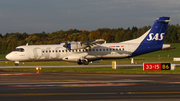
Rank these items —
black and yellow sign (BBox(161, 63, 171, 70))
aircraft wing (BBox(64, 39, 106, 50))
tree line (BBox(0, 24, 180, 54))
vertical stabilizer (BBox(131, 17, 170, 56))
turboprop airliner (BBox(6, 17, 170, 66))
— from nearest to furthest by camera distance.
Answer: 1. black and yellow sign (BBox(161, 63, 171, 70))
2. aircraft wing (BBox(64, 39, 106, 50))
3. turboprop airliner (BBox(6, 17, 170, 66))
4. vertical stabilizer (BBox(131, 17, 170, 56))
5. tree line (BBox(0, 24, 180, 54))

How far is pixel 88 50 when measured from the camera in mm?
42562

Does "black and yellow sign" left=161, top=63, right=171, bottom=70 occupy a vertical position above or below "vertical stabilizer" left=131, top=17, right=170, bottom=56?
below

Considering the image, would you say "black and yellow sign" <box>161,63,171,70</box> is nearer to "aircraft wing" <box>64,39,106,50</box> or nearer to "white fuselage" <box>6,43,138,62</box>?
"white fuselage" <box>6,43,138,62</box>

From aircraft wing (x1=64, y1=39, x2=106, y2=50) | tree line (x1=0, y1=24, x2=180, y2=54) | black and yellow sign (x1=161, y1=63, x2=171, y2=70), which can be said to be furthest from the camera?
tree line (x1=0, y1=24, x2=180, y2=54)

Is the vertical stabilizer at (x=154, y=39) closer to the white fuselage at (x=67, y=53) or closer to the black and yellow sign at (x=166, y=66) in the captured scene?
the white fuselage at (x=67, y=53)

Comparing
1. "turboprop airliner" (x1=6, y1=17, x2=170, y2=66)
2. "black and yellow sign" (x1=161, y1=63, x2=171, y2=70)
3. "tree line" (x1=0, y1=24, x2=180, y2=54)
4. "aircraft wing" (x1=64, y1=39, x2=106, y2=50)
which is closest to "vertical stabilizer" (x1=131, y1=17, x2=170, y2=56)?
"turboprop airliner" (x1=6, y1=17, x2=170, y2=66)

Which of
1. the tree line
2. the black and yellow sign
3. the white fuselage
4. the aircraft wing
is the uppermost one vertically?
the tree line

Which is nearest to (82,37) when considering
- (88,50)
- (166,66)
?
(88,50)

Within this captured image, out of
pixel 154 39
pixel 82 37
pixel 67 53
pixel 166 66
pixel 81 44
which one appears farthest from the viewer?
pixel 82 37

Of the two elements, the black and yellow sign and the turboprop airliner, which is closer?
the black and yellow sign

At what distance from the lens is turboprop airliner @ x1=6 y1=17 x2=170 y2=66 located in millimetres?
41312

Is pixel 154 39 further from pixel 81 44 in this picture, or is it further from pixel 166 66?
pixel 166 66

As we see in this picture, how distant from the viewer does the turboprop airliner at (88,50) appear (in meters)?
41.3

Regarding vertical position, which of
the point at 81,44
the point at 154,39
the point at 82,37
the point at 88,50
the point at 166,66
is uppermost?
the point at 82,37
